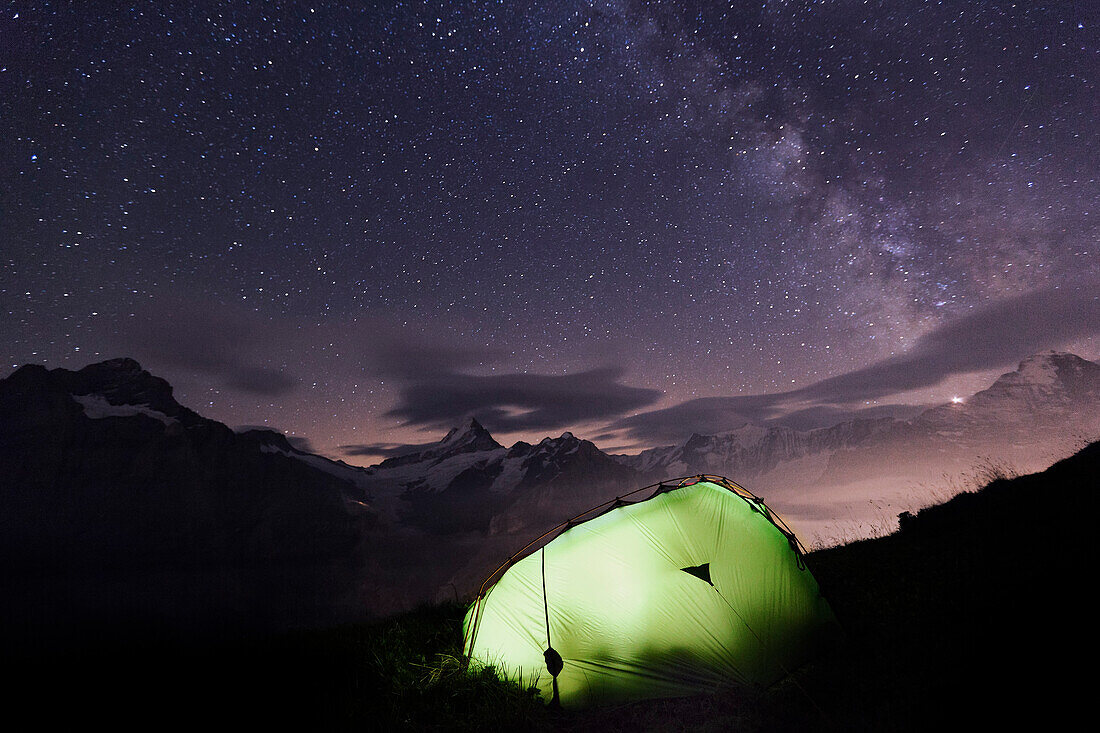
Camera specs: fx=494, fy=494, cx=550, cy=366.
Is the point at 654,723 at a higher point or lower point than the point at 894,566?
lower

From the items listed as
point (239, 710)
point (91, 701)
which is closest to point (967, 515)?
point (239, 710)

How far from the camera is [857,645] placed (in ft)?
22.1

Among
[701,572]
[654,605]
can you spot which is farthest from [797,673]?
[654,605]

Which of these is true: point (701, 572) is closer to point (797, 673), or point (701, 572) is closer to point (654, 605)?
point (654, 605)

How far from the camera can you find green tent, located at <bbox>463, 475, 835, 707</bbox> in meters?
6.29

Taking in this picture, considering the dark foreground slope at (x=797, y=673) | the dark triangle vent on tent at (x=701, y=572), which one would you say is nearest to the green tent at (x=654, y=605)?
the dark triangle vent on tent at (x=701, y=572)

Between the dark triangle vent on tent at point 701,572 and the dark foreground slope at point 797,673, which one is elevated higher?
the dark triangle vent on tent at point 701,572

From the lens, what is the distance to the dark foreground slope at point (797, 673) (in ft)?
16.2

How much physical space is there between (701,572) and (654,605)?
0.80 metres

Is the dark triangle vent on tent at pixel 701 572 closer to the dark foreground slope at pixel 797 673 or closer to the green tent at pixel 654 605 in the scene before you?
the green tent at pixel 654 605

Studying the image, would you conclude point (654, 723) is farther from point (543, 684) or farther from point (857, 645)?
point (857, 645)

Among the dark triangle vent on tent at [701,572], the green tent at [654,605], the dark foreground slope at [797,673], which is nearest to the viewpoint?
the dark foreground slope at [797,673]

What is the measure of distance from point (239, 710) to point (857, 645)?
321 inches

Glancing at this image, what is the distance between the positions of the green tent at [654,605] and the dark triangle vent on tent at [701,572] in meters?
0.01
